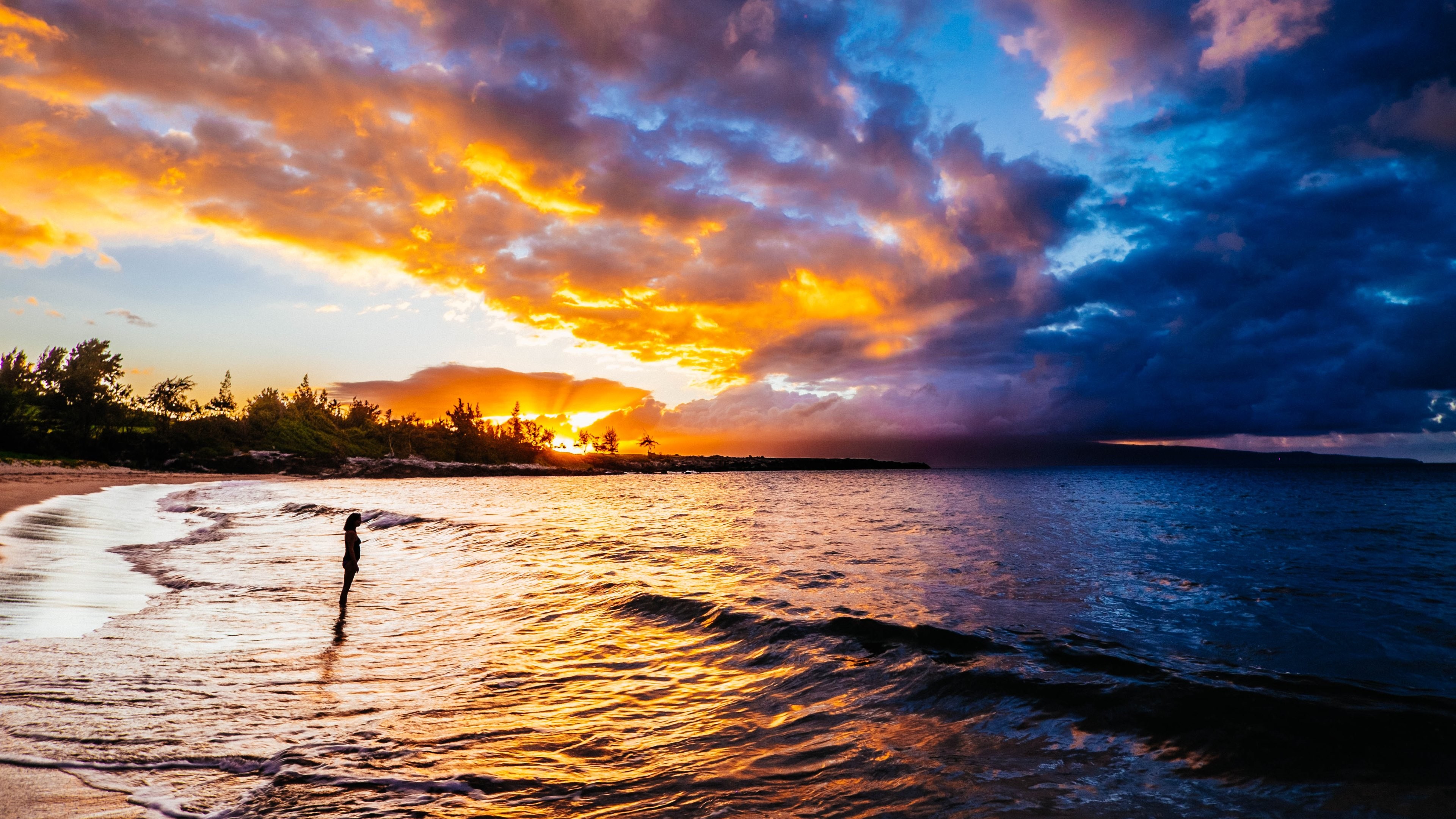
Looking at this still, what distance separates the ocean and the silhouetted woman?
643mm

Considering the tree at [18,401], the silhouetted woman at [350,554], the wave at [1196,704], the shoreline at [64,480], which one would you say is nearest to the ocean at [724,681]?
the wave at [1196,704]

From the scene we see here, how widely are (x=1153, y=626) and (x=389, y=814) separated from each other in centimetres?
1492

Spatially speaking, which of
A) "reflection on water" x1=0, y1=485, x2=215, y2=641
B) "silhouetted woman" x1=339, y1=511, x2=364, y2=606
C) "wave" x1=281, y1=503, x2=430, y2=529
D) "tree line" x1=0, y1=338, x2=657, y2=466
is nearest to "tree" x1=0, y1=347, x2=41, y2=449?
"tree line" x1=0, y1=338, x2=657, y2=466

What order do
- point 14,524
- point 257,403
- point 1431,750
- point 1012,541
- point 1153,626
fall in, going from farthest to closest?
1. point 257,403
2. point 1012,541
3. point 14,524
4. point 1153,626
5. point 1431,750

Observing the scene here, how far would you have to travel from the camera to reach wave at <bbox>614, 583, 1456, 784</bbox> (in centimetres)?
718

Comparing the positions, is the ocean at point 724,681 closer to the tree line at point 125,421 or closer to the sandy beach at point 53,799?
the sandy beach at point 53,799

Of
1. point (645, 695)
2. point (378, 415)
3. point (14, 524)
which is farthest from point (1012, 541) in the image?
point (378, 415)

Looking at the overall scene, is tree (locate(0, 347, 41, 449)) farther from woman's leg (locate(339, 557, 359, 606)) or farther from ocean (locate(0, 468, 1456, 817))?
woman's leg (locate(339, 557, 359, 606))

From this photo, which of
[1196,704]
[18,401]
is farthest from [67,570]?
[18,401]

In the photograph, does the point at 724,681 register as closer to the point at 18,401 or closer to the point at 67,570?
the point at 67,570

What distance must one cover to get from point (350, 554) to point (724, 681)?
9.57m

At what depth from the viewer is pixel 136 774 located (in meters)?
5.68

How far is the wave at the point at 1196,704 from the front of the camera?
7.18m

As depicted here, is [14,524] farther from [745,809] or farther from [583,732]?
[745,809]
